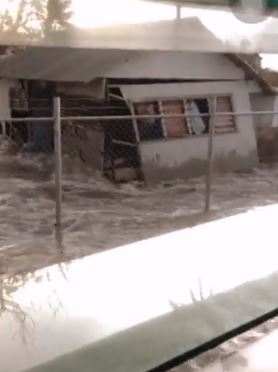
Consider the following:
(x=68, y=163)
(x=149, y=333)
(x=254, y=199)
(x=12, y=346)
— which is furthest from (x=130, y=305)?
(x=254, y=199)

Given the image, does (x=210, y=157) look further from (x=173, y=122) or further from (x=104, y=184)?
(x=104, y=184)

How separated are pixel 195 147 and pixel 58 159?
0.77 meters

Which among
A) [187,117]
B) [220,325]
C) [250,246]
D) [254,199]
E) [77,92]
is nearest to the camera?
[220,325]

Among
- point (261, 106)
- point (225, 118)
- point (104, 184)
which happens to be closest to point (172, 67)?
point (104, 184)

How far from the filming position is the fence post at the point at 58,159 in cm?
196

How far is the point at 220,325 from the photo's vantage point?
1039mm

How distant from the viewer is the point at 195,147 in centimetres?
287

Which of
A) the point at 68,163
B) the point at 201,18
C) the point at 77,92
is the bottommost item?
the point at 68,163

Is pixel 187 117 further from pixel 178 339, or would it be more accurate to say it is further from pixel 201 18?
pixel 178 339

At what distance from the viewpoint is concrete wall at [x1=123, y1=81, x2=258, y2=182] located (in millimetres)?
2543

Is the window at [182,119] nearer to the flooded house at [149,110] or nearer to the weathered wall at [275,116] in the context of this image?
the flooded house at [149,110]

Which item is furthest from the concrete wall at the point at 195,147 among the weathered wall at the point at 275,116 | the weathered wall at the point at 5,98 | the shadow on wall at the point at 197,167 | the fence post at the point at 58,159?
the weathered wall at the point at 5,98

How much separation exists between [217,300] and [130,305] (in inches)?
6.3

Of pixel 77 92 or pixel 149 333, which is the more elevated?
pixel 77 92
